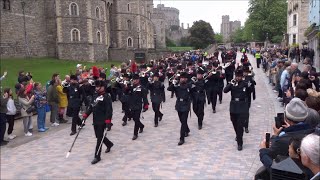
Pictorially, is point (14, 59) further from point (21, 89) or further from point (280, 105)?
point (280, 105)

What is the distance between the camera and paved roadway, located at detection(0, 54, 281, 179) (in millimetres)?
7836

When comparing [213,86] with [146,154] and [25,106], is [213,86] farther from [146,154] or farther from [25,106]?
[25,106]

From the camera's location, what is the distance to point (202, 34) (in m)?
84.1

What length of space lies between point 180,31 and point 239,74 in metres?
126

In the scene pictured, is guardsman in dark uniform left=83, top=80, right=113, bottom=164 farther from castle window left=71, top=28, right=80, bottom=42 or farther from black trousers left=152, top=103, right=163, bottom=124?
castle window left=71, top=28, right=80, bottom=42

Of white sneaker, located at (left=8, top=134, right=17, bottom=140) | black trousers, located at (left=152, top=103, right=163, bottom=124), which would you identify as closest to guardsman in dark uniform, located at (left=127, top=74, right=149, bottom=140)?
black trousers, located at (left=152, top=103, right=163, bottom=124)

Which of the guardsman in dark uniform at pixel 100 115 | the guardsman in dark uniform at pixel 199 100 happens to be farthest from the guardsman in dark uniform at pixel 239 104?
the guardsman in dark uniform at pixel 100 115

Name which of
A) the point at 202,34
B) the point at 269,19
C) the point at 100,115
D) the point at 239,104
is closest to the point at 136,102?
the point at 100,115

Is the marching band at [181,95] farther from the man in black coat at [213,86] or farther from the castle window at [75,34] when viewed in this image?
the castle window at [75,34]

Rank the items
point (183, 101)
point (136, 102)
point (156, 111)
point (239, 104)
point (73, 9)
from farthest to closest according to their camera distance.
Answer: point (73, 9) → point (156, 111) → point (136, 102) → point (183, 101) → point (239, 104)

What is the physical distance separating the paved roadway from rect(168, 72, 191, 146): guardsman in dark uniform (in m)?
0.42

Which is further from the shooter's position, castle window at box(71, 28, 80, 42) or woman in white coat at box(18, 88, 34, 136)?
castle window at box(71, 28, 80, 42)

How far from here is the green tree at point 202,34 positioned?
275 ft

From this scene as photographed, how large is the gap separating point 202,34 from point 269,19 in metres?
→ 20.6
